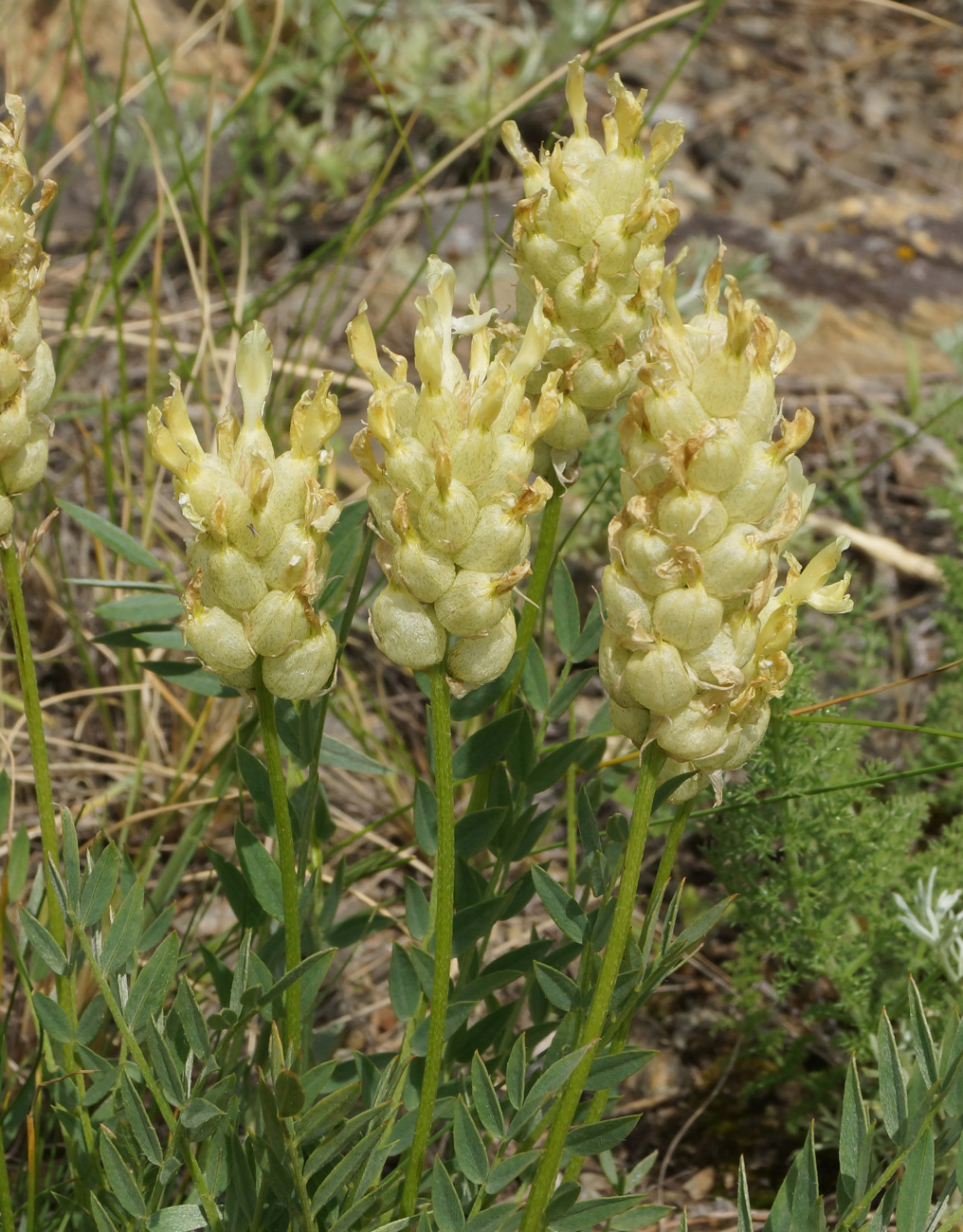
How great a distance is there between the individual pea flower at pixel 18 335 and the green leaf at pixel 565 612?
0.71m

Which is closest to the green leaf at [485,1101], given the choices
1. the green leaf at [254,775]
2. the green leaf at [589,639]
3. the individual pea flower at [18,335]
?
the green leaf at [254,775]

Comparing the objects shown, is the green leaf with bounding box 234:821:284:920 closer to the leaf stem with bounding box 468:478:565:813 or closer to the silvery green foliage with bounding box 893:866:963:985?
the leaf stem with bounding box 468:478:565:813

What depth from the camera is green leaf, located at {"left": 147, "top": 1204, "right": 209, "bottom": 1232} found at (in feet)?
4.20

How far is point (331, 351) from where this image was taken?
4.05m

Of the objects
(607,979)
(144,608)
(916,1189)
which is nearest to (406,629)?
(607,979)

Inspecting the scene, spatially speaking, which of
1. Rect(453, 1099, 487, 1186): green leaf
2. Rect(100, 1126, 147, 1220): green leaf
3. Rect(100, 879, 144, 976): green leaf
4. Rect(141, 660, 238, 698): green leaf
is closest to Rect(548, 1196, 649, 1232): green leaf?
Rect(453, 1099, 487, 1186): green leaf

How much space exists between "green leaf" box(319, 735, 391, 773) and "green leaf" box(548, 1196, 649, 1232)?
609 millimetres

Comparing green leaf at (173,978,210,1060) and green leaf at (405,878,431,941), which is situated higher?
green leaf at (173,978,210,1060)

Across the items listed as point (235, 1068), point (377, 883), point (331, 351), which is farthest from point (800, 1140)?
point (331, 351)

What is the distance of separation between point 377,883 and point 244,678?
1.55m

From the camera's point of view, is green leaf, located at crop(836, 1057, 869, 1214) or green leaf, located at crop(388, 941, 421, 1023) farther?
green leaf, located at crop(388, 941, 421, 1023)

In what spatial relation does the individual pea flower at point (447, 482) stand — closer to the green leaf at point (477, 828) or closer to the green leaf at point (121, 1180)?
the green leaf at point (477, 828)

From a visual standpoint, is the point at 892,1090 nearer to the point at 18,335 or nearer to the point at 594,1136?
the point at 594,1136

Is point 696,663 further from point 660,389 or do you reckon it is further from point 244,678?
point 244,678
